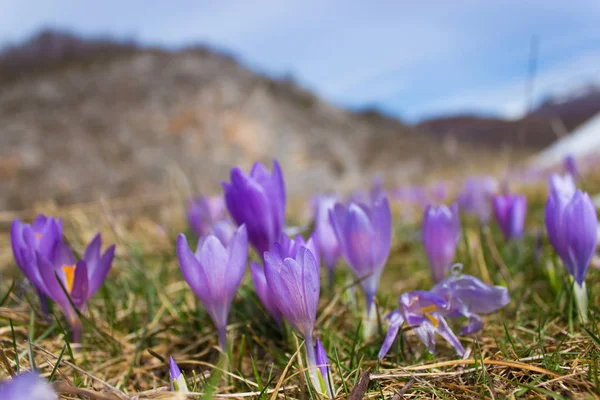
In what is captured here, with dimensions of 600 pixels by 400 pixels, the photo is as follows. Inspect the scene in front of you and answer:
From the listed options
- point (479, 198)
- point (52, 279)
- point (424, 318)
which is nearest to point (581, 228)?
point (424, 318)

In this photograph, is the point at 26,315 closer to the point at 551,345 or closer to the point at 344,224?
the point at 344,224

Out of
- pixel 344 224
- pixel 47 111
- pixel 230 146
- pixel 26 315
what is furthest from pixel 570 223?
pixel 47 111

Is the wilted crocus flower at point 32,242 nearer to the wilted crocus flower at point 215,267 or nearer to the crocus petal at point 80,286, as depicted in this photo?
the crocus petal at point 80,286

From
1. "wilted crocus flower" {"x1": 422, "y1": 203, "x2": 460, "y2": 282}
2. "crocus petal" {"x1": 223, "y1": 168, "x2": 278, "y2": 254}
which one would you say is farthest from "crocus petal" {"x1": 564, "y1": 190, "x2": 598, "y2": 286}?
"crocus petal" {"x1": 223, "y1": 168, "x2": 278, "y2": 254}

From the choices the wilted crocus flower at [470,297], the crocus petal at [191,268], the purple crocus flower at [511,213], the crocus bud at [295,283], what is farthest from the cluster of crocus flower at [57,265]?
the purple crocus flower at [511,213]

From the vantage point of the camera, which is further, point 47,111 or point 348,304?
point 47,111

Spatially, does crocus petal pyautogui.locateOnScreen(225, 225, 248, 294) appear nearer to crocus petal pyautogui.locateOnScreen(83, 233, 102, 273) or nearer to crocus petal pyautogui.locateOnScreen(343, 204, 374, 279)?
crocus petal pyautogui.locateOnScreen(343, 204, 374, 279)
